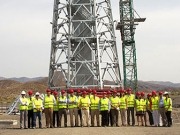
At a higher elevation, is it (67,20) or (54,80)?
(67,20)

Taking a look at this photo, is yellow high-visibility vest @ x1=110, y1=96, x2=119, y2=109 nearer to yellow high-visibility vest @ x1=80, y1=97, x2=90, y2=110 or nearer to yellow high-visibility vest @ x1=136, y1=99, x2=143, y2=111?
yellow high-visibility vest @ x1=136, y1=99, x2=143, y2=111

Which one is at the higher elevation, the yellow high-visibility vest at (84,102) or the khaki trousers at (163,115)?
the yellow high-visibility vest at (84,102)

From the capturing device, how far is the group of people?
73.3 feet

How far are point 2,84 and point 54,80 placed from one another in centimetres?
11081

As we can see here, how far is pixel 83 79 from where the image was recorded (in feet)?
122

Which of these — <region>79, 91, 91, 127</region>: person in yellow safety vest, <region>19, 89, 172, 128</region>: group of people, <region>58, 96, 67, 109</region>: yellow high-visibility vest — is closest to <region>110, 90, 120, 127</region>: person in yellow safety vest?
<region>19, 89, 172, 128</region>: group of people

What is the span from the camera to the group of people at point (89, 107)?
22344mm

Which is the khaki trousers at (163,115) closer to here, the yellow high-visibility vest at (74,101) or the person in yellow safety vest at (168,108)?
the person in yellow safety vest at (168,108)

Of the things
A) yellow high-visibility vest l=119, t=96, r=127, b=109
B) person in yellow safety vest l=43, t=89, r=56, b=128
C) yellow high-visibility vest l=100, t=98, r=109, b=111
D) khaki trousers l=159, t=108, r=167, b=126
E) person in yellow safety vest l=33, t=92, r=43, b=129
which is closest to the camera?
person in yellow safety vest l=33, t=92, r=43, b=129

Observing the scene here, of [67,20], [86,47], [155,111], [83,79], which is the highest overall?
[67,20]

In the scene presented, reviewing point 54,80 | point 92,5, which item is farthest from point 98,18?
point 54,80

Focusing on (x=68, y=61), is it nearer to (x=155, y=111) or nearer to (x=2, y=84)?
(x=155, y=111)

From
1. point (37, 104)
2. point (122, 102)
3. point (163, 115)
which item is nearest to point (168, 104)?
point (163, 115)

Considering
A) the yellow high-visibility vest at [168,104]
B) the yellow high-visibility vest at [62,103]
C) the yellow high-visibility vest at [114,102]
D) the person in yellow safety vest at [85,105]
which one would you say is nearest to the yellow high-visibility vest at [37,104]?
the yellow high-visibility vest at [62,103]
